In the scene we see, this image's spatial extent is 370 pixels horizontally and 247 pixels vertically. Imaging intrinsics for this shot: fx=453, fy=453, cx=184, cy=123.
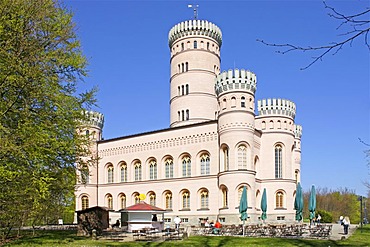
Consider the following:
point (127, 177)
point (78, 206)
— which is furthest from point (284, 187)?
point (78, 206)

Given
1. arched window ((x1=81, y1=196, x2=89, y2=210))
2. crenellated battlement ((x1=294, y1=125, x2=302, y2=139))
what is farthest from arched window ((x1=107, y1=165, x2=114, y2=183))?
crenellated battlement ((x1=294, y1=125, x2=302, y2=139))

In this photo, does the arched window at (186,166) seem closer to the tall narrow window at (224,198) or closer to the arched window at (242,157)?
the tall narrow window at (224,198)

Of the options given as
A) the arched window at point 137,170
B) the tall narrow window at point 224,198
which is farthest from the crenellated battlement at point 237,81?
the arched window at point 137,170

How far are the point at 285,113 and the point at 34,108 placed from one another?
2850 centimetres

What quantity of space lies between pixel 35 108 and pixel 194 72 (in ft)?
100

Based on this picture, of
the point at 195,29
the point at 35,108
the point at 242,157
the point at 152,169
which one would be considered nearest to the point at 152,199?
the point at 152,169

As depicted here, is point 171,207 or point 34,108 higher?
point 34,108

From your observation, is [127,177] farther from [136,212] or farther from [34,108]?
[34,108]

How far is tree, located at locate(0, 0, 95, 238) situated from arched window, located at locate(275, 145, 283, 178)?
24.9 m

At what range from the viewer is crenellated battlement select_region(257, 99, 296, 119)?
40562 mm

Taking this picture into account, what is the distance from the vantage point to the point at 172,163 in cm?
4169

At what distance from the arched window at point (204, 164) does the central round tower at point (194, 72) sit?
20.6 feet

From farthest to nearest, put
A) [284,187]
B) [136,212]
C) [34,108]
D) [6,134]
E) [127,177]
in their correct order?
[127,177] → [284,187] → [136,212] → [34,108] → [6,134]

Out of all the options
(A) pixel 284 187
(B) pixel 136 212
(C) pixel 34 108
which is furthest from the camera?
(A) pixel 284 187
